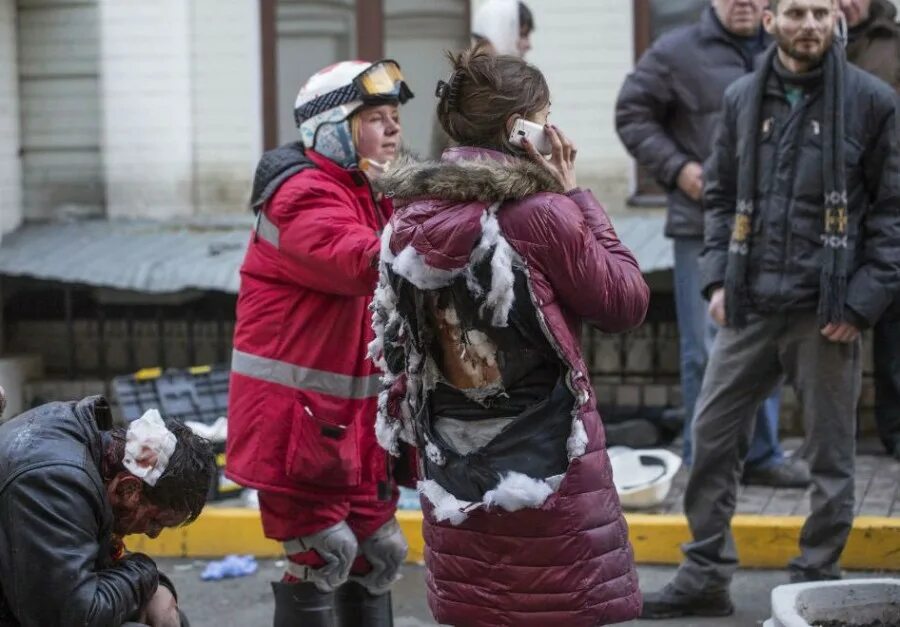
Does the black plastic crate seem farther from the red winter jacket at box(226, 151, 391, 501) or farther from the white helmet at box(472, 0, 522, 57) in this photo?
the red winter jacket at box(226, 151, 391, 501)

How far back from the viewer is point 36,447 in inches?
146

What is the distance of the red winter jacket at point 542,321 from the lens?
3.80 metres

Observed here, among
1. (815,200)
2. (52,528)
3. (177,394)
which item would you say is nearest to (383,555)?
(52,528)

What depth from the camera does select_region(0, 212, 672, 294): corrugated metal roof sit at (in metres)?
8.52

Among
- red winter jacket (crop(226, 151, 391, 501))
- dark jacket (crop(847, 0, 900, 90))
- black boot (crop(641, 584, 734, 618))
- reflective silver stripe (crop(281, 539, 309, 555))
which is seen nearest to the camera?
red winter jacket (crop(226, 151, 391, 501))

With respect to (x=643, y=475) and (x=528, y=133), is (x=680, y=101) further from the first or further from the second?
(x=528, y=133)

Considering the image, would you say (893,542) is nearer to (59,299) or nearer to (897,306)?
(897,306)

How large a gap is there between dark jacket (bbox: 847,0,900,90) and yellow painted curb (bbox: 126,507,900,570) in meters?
1.99

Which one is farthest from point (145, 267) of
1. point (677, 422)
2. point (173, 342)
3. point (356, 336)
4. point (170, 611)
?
point (170, 611)

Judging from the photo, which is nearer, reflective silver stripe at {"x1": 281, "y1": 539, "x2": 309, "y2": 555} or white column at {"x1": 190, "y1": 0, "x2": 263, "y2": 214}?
reflective silver stripe at {"x1": 281, "y1": 539, "x2": 309, "y2": 555}

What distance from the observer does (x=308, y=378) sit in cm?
487

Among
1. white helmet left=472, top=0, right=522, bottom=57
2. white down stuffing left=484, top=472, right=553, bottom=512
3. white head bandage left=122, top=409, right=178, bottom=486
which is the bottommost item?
white down stuffing left=484, top=472, right=553, bottom=512

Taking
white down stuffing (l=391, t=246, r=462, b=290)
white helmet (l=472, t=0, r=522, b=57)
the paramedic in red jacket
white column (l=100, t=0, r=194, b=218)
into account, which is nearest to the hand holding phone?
white down stuffing (l=391, t=246, r=462, b=290)

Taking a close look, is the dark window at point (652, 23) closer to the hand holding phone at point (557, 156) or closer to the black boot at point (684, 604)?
the black boot at point (684, 604)
